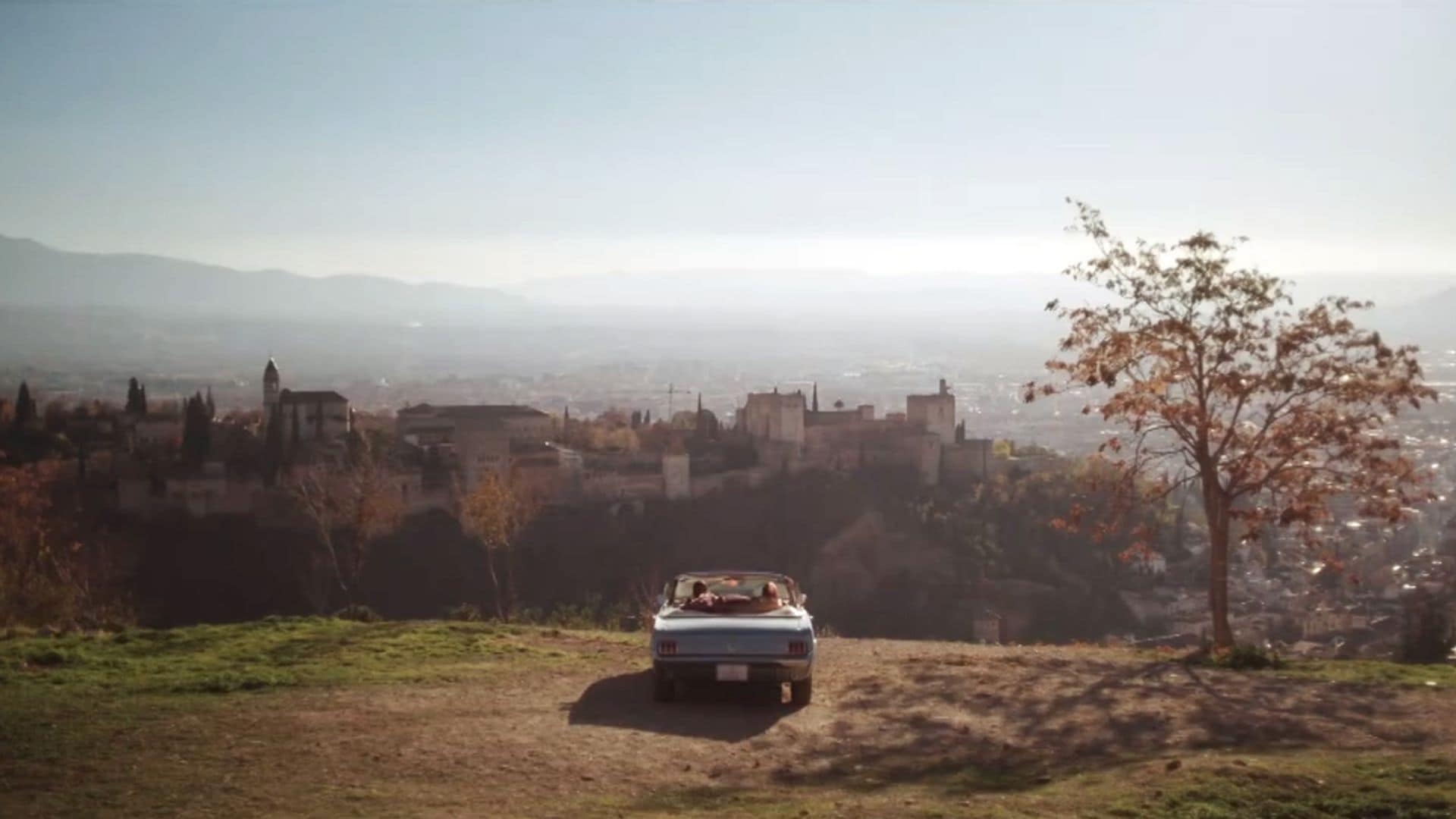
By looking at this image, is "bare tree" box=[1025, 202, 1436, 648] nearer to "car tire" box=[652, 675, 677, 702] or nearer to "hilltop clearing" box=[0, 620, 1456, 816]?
"hilltop clearing" box=[0, 620, 1456, 816]

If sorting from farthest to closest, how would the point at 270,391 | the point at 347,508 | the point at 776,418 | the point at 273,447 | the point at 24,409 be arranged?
the point at 776,418
the point at 270,391
the point at 24,409
the point at 273,447
the point at 347,508

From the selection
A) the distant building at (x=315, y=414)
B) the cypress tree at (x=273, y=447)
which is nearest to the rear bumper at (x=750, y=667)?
the cypress tree at (x=273, y=447)

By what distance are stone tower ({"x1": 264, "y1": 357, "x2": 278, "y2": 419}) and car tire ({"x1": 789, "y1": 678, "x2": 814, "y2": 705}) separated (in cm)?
7210

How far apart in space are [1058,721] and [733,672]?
2.77 m

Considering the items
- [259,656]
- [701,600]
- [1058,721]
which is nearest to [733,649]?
[701,600]

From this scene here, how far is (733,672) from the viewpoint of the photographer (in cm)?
1119

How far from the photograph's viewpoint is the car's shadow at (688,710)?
1050cm

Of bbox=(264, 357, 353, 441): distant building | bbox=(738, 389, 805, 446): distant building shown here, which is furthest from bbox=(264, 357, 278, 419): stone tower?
bbox=(738, 389, 805, 446): distant building

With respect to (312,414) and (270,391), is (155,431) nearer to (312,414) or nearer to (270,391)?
(312,414)

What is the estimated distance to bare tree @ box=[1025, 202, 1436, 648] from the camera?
650 inches

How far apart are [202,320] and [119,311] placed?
9.87m

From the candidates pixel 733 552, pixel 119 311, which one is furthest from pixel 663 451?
pixel 119 311

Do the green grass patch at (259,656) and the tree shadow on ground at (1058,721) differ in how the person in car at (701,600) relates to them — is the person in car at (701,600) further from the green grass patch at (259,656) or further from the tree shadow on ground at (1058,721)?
the green grass patch at (259,656)

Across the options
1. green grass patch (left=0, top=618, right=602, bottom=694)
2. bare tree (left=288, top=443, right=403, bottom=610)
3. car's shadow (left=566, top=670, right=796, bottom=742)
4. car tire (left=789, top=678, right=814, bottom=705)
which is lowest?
bare tree (left=288, top=443, right=403, bottom=610)
